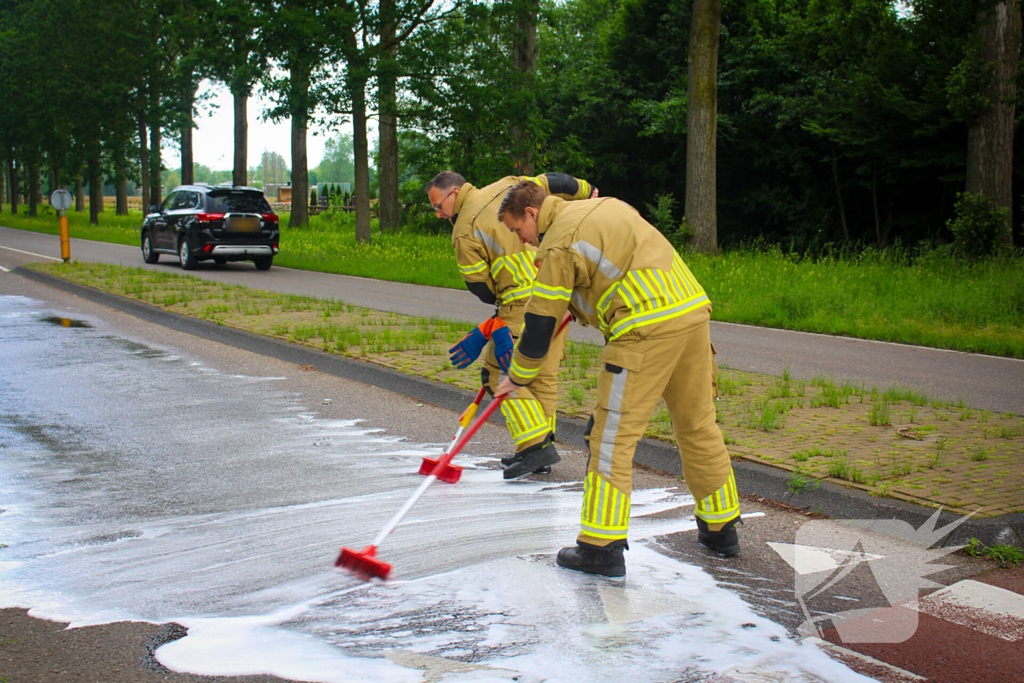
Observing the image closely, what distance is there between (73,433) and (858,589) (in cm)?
503

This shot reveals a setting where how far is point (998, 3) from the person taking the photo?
1477 centimetres

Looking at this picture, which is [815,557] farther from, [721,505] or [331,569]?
[331,569]

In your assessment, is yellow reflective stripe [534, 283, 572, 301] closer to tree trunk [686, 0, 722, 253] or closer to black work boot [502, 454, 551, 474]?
black work boot [502, 454, 551, 474]

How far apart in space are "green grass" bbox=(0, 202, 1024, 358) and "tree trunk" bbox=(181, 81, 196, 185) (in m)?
18.1

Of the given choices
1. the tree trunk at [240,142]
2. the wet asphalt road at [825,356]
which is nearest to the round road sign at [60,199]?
the wet asphalt road at [825,356]

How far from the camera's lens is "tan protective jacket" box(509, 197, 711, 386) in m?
3.65

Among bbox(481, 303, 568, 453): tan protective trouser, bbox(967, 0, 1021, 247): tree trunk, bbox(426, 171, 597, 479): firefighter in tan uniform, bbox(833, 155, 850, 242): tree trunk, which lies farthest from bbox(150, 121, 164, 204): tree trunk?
bbox(481, 303, 568, 453): tan protective trouser

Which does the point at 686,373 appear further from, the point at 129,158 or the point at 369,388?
the point at 129,158

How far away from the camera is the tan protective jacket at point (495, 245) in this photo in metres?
5.16

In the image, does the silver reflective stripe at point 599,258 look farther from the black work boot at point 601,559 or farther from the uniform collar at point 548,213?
the black work boot at point 601,559

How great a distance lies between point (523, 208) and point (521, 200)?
1.4 inches

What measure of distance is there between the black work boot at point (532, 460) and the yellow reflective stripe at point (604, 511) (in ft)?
4.56

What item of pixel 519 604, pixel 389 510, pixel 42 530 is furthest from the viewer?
pixel 389 510

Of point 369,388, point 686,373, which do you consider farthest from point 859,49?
point 686,373
